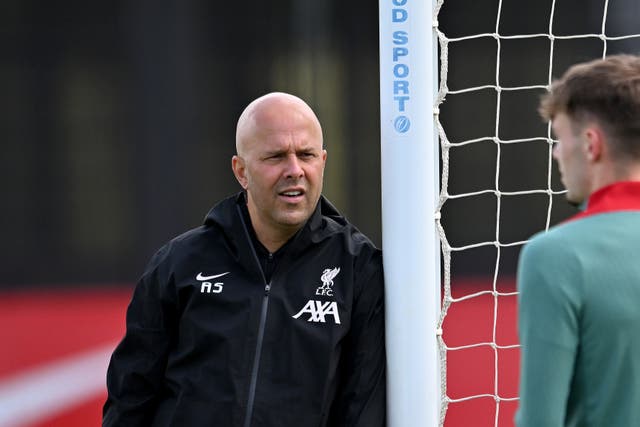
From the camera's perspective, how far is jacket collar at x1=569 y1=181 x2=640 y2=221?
1597 millimetres

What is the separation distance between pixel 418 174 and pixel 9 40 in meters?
3.67

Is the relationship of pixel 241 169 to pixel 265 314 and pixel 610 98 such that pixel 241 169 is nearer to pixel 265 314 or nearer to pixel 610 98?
pixel 265 314

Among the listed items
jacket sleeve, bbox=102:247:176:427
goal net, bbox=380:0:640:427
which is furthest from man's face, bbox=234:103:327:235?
goal net, bbox=380:0:640:427

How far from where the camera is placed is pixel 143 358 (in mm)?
2348

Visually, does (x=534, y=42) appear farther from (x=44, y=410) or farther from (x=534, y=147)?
(x=44, y=410)

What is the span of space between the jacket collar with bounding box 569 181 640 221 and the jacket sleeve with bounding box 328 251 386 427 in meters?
0.81

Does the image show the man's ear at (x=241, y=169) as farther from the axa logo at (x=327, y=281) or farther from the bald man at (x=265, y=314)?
the axa logo at (x=327, y=281)

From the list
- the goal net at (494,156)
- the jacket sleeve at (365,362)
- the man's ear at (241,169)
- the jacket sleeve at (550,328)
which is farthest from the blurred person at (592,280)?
the goal net at (494,156)

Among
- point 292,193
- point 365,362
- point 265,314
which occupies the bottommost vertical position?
point 365,362

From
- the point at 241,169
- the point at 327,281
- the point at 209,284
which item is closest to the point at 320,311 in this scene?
the point at 327,281

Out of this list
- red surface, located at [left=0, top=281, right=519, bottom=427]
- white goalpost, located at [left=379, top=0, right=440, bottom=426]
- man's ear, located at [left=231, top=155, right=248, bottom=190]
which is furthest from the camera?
red surface, located at [left=0, top=281, right=519, bottom=427]

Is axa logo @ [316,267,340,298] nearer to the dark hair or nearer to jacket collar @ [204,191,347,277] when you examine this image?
jacket collar @ [204,191,347,277]

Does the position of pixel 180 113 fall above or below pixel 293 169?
above

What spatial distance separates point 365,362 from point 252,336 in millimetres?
248
